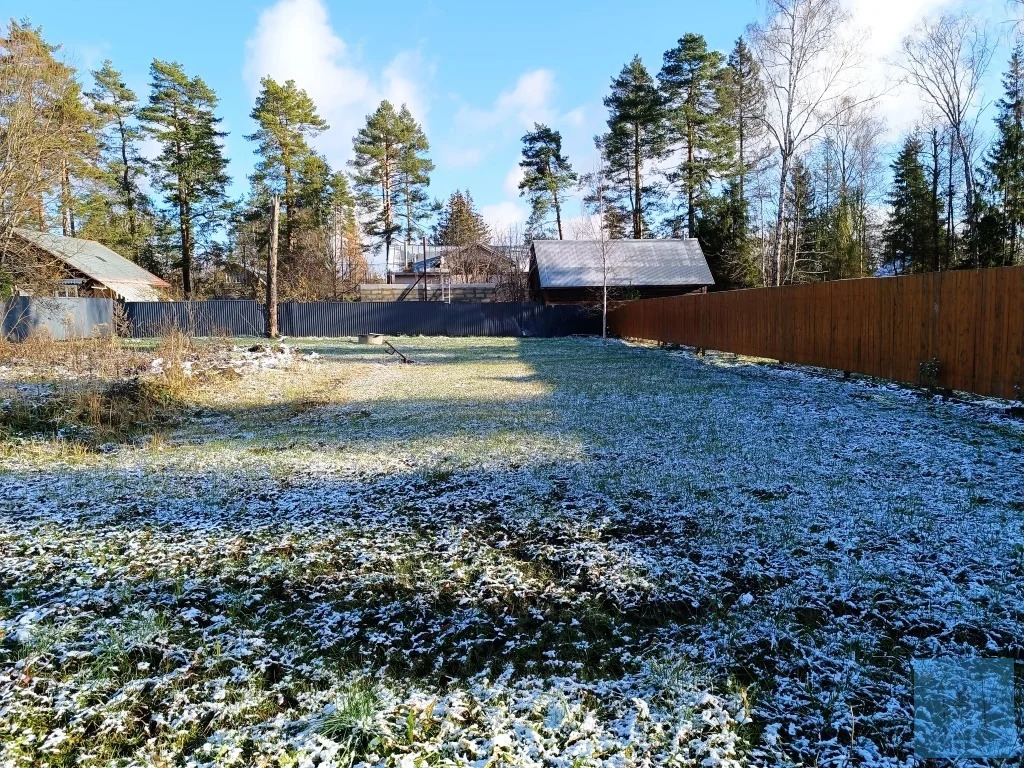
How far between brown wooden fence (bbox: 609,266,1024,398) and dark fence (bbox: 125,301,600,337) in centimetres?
1203

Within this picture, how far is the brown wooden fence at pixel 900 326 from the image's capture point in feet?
19.9

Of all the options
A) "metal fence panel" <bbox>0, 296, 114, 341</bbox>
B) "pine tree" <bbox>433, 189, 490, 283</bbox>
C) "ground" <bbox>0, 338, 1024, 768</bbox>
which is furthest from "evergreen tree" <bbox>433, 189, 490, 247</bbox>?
"ground" <bbox>0, 338, 1024, 768</bbox>

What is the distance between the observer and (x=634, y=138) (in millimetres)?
29953

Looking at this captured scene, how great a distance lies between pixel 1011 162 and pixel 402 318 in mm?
25571

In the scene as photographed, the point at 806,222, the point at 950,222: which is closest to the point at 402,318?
the point at 806,222

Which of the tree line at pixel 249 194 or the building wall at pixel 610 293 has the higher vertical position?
the tree line at pixel 249 194

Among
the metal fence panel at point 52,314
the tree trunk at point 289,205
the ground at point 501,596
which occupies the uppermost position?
the tree trunk at point 289,205

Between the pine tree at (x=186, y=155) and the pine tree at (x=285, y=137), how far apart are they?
294 cm

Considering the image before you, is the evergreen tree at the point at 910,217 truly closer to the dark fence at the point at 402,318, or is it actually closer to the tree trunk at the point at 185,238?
the dark fence at the point at 402,318

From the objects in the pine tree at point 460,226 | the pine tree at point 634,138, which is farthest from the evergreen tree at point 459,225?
the pine tree at point 634,138

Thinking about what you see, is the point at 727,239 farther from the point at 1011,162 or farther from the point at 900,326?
the point at 900,326

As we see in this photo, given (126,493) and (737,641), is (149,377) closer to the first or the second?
(126,493)

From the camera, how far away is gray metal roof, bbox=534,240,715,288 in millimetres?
25016

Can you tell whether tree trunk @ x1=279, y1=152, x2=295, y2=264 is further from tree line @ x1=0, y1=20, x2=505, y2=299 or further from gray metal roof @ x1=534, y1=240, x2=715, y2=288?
gray metal roof @ x1=534, y1=240, x2=715, y2=288
